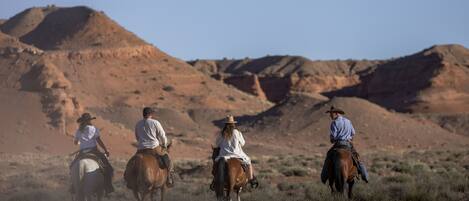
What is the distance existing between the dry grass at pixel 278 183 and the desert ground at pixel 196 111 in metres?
0.07

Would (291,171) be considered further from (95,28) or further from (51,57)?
(95,28)

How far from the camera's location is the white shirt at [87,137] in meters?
15.8

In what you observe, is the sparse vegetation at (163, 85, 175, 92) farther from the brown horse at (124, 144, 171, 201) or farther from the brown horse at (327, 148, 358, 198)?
the brown horse at (124, 144, 171, 201)

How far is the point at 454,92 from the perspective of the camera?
83.2 m

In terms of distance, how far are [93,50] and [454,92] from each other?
3475 cm

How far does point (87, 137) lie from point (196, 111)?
63084 millimetres

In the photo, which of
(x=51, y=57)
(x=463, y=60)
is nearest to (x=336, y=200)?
(x=51, y=57)

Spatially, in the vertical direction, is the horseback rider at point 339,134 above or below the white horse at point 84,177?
above

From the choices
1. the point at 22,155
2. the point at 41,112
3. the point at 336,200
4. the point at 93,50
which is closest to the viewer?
the point at 336,200

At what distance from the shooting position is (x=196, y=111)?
259 ft

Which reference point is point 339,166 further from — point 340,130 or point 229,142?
point 229,142

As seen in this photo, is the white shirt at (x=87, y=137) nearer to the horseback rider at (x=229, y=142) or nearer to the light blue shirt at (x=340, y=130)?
the horseback rider at (x=229, y=142)

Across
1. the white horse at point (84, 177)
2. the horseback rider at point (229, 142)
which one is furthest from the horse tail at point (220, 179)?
the white horse at point (84, 177)

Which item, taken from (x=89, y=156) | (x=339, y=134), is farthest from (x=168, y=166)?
(x=339, y=134)
